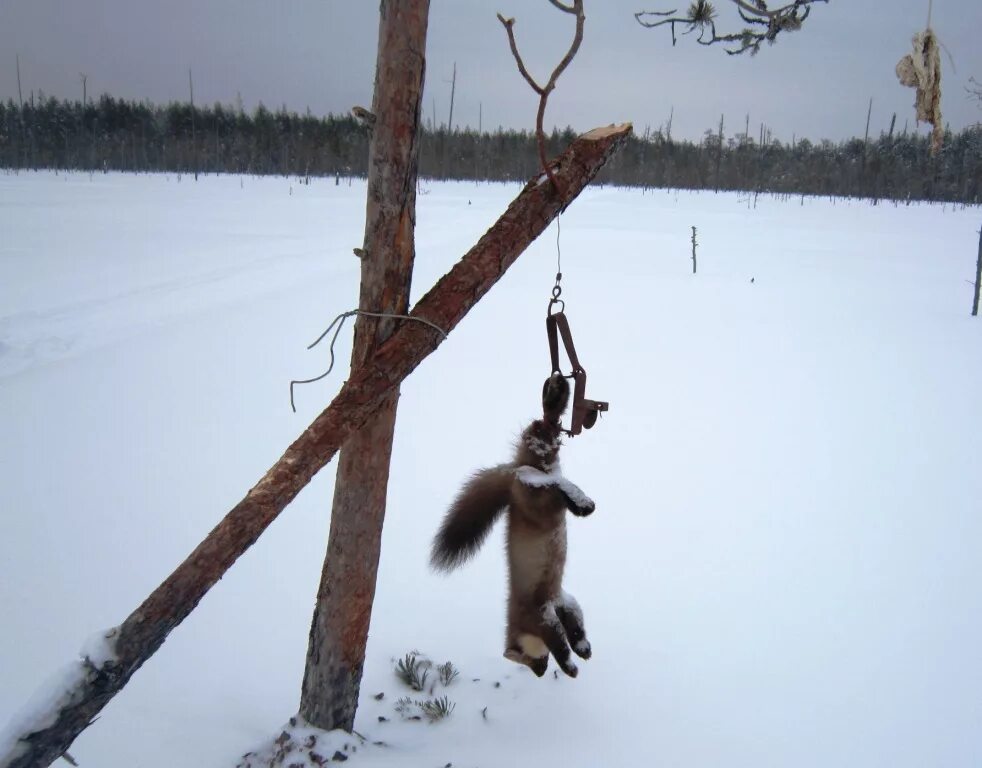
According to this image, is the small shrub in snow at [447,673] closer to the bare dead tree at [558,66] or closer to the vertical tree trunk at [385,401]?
the vertical tree trunk at [385,401]

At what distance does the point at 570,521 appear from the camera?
12.5 ft

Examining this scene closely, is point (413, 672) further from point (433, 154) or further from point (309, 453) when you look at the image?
point (433, 154)

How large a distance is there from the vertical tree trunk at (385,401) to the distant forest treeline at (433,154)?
1302 inches

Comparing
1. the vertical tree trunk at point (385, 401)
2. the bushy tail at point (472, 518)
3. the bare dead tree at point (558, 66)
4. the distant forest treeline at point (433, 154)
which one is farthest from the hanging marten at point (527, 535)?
the distant forest treeline at point (433, 154)

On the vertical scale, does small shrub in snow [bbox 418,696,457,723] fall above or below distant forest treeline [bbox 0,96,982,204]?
below

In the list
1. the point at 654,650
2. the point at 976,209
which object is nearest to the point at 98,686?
the point at 654,650

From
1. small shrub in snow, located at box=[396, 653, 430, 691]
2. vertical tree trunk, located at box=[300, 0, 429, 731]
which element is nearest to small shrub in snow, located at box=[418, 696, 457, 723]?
small shrub in snow, located at box=[396, 653, 430, 691]

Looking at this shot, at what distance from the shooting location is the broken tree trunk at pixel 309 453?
4.42ft

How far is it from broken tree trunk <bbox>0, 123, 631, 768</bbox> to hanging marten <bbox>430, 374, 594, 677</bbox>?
361mm

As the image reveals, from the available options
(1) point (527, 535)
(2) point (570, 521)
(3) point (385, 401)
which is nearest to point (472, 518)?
(1) point (527, 535)

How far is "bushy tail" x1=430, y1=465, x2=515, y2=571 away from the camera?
1.74 meters

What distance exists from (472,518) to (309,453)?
1.53 ft

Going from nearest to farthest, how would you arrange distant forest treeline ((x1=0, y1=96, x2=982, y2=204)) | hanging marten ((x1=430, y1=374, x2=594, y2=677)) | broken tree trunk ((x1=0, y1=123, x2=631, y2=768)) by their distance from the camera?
broken tree trunk ((x1=0, y1=123, x2=631, y2=768))
hanging marten ((x1=430, y1=374, x2=594, y2=677))
distant forest treeline ((x1=0, y1=96, x2=982, y2=204))

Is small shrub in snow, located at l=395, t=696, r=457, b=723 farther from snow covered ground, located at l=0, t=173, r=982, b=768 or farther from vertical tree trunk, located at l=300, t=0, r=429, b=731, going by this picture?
vertical tree trunk, located at l=300, t=0, r=429, b=731
